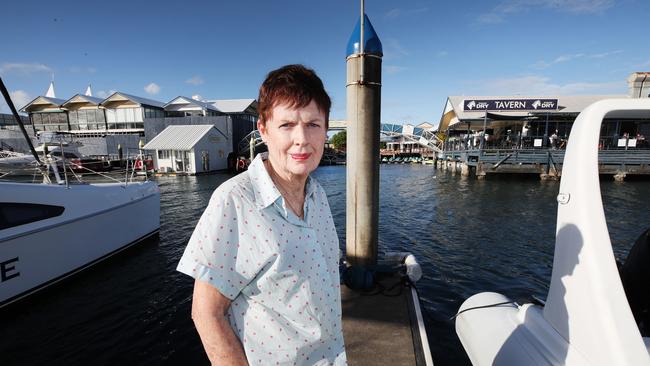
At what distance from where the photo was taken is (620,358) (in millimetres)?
1819

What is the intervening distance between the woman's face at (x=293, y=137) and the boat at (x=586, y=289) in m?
1.93

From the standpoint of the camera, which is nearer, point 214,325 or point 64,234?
point 214,325

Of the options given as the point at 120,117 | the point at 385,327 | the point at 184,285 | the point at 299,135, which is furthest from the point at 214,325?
the point at 120,117

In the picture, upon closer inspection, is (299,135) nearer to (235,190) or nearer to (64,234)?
(235,190)

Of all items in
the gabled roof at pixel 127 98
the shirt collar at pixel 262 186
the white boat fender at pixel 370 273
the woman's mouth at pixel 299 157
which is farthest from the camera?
the gabled roof at pixel 127 98

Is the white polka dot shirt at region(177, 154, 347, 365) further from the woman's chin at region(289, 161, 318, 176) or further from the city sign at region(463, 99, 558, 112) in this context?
the city sign at region(463, 99, 558, 112)

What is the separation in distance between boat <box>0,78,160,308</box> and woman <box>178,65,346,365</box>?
509cm

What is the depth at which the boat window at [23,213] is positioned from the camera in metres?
5.37

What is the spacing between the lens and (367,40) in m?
4.25

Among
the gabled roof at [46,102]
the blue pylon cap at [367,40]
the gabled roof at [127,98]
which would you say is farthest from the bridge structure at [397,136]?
the gabled roof at [46,102]

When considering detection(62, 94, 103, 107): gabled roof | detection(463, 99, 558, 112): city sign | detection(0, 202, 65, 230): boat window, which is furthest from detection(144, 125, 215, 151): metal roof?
detection(463, 99, 558, 112): city sign

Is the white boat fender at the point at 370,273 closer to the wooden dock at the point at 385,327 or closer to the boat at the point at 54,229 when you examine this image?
the wooden dock at the point at 385,327

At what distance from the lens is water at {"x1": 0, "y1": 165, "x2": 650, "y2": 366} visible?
477 cm

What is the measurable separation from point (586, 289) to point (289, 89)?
227 centimetres
